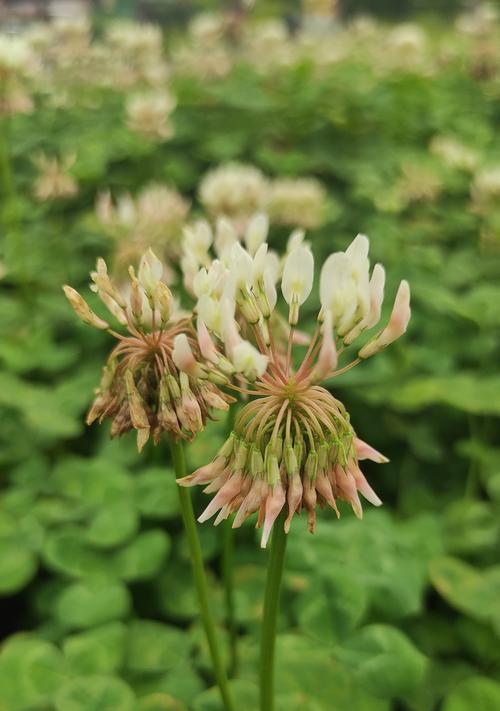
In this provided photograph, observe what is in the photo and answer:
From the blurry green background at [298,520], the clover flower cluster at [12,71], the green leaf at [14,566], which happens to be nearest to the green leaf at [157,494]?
the blurry green background at [298,520]

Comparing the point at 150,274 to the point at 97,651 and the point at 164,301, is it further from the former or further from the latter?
the point at 97,651

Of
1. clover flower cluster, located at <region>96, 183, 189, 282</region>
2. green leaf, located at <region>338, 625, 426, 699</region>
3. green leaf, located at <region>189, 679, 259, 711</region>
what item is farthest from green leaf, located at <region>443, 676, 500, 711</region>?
clover flower cluster, located at <region>96, 183, 189, 282</region>

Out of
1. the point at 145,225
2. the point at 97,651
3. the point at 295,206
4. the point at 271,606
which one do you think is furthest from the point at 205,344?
the point at 295,206

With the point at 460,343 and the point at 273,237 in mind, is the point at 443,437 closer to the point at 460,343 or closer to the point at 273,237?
the point at 460,343

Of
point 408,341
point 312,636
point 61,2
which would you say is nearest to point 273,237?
point 408,341

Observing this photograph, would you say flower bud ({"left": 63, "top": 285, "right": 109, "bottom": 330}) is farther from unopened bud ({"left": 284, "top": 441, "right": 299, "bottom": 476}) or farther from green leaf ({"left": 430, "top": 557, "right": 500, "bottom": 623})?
green leaf ({"left": 430, "top": 557, "right": 500, "bottom": 623})

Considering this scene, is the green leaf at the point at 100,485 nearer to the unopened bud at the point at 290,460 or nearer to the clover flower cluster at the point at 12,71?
the unopened bud at the point at 290,460
